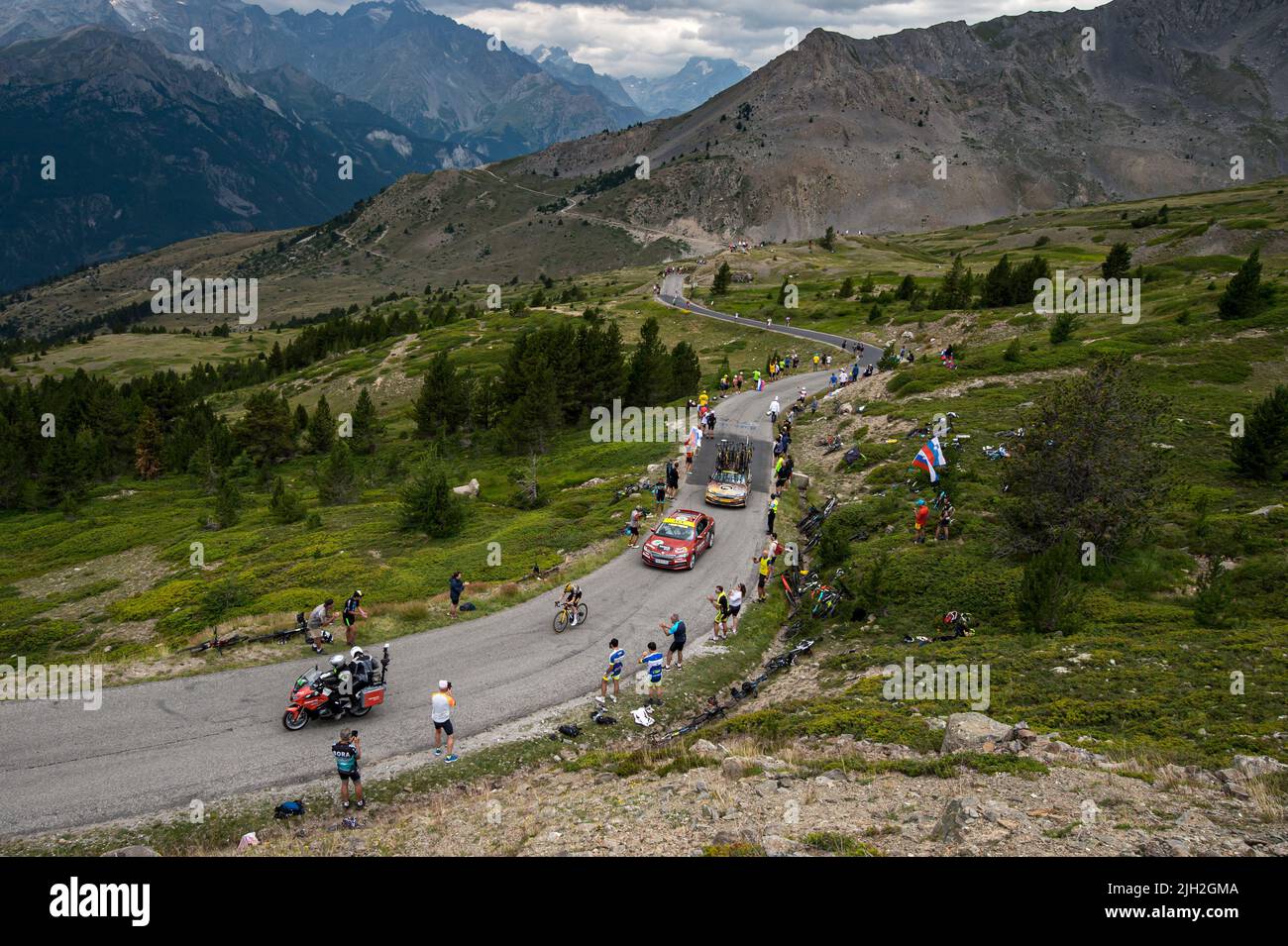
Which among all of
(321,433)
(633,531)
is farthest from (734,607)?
(321,433)

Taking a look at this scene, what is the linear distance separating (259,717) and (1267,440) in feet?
119

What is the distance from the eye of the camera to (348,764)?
48.1 ft

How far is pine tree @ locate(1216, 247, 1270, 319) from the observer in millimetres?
44969

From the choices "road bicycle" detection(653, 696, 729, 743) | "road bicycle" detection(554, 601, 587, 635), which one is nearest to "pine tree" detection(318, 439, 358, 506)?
"road bicycle" detection(554, 601, 587, 635)

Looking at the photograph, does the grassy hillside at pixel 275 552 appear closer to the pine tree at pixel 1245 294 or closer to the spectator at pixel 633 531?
the spectator at pixel 633 531

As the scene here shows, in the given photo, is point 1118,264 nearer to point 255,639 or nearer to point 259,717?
point 255,639

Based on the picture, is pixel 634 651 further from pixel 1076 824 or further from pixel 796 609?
pixel 1076 824

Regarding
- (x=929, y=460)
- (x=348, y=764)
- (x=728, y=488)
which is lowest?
(x=348, y=764)

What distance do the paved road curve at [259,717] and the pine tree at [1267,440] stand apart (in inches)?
883

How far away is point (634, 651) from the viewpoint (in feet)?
74.4

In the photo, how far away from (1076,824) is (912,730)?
16.1ft

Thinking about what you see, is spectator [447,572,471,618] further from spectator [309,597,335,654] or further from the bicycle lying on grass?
the bicycle lying on grass
